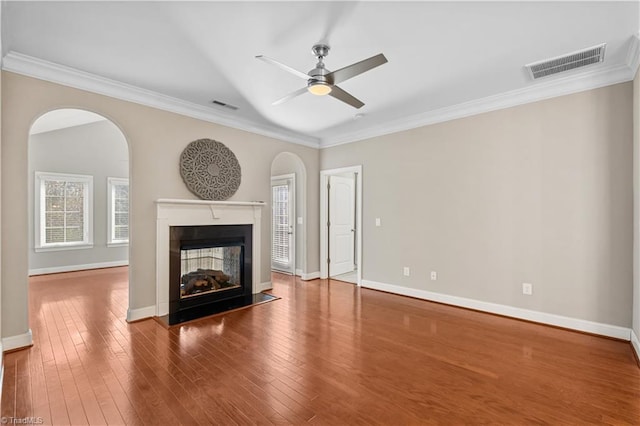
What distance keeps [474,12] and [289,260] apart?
16.7 feet

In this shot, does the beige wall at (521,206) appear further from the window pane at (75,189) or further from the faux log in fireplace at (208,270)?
the window pane at (75,189)

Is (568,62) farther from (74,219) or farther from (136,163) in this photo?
(74,219)

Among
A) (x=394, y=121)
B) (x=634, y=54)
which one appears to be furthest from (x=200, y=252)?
(x=634, y=54)

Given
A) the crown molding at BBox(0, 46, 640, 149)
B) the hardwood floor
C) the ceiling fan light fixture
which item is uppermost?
the crown molding at BBox(0, 46, 640, 149)

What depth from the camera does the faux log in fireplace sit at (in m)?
3.81

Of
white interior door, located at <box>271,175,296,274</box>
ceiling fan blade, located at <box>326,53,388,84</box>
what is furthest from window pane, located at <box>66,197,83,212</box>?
ceiling fan blade, located at <box>326,53,388,84</box>

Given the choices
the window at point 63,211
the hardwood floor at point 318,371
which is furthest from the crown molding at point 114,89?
the window at point 63,211

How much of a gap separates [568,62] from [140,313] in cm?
535

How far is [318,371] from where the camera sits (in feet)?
7.92

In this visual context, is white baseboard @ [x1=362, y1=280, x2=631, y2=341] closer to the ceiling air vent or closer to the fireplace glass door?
the fireplace glass door

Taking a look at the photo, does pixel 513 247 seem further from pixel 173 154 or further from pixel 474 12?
pixel 173 154

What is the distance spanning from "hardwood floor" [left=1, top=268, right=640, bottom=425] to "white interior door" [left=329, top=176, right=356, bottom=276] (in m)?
2.27

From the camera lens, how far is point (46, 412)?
1.92 m

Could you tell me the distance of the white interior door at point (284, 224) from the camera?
6098 millimetres
